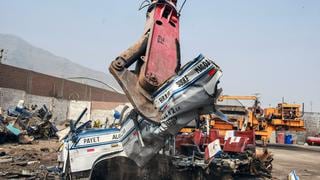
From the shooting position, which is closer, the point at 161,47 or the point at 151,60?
the point at 151,60

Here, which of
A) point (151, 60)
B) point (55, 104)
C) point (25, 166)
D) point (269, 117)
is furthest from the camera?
point (55, 104)

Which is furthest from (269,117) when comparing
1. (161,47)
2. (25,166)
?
(161,47)

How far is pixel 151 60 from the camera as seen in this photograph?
15.1 feet

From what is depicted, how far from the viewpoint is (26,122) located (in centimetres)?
1716

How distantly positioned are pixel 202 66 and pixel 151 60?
2.44ft

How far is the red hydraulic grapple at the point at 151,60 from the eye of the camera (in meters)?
4.46

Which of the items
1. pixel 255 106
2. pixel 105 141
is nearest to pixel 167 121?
pixel 105 141

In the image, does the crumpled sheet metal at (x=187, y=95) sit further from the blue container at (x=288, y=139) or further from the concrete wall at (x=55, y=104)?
the blue container at (x=288, y=139)

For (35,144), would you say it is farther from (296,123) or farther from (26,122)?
(296,123)

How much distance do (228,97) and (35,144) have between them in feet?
33.8

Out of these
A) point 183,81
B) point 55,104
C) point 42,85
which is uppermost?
point 42,85

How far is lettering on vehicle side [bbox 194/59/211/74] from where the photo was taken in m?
4.34

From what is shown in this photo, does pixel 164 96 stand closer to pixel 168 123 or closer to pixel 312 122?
pixel 168 123

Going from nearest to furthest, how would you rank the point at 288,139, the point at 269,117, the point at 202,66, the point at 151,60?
1. the point at 202,66
2. the point at 151,60
3. the point at 269,117
4. the point at 288,139
